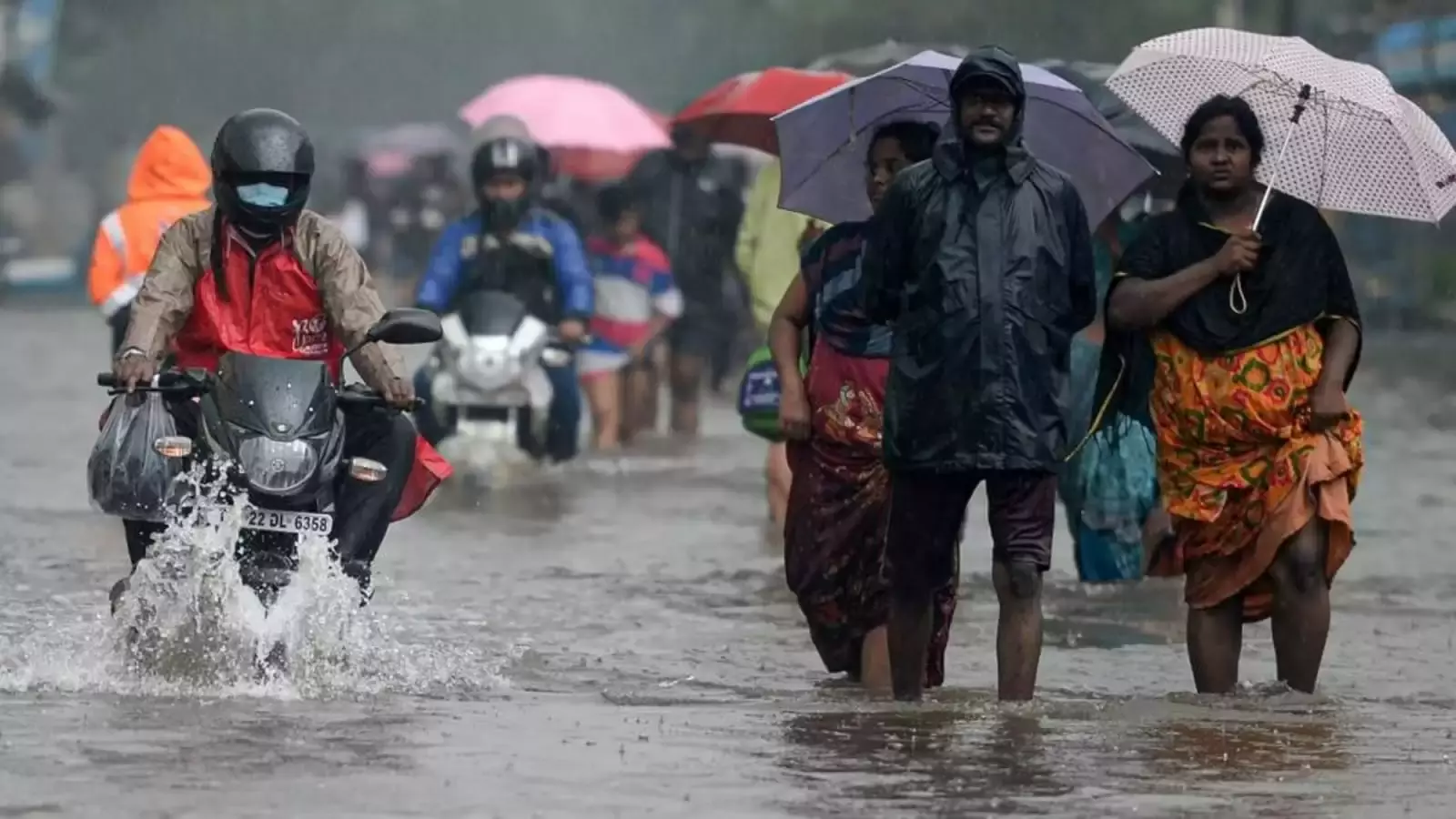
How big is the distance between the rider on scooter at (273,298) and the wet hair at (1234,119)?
2153 mm

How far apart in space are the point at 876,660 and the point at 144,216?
6358mm

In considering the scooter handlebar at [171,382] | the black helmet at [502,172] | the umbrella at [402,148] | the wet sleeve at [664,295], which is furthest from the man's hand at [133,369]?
the umbrella at [402,148]

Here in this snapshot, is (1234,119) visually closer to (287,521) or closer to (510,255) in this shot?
(287,521)

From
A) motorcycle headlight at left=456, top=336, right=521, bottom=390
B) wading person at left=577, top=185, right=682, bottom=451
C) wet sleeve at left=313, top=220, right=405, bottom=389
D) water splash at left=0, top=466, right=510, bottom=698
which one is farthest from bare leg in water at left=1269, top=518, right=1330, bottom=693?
wading person at left=577, top=185, right=682, bottom=451

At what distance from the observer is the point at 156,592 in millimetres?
8922

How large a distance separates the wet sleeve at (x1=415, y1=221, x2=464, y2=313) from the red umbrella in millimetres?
2474

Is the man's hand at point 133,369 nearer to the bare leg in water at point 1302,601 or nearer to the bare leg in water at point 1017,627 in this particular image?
the bare leg in water at point 1017,627

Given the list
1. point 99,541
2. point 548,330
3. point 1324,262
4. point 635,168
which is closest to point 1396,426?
point 635,168

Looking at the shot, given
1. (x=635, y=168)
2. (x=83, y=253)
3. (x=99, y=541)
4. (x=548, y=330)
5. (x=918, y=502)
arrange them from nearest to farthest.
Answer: (x=918, y=502)
(x=99, y=541)
(x=548, y=330)
(x=635, y=168)
(x=83, y=253)

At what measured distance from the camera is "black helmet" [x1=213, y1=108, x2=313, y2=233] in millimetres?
8875

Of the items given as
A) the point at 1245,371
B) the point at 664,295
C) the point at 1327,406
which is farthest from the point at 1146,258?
the point at 664,295

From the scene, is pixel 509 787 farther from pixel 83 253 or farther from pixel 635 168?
pixel 83 253

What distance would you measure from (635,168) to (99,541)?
8.25 meters

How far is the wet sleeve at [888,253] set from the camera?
27.6ft
